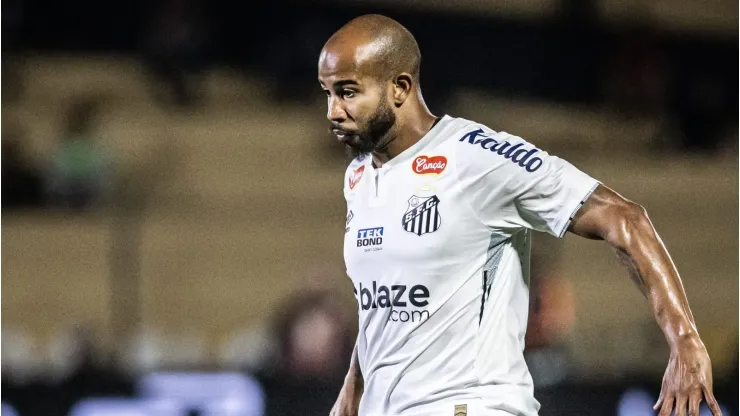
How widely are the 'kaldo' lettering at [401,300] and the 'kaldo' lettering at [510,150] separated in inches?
20.8

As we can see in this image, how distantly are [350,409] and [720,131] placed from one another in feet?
30.9

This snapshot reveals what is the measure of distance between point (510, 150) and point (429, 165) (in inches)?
12.1

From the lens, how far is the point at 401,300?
158 inches

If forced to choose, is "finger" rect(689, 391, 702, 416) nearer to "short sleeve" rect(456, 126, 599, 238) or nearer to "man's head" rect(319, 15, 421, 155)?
"short sleeve" rect(456, 126, 599, 238)

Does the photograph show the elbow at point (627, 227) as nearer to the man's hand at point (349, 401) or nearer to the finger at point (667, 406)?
the finger at point (667, 406)

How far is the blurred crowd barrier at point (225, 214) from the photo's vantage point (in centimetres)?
1208

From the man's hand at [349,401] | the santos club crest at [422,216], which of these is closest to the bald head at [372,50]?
the santos club crest at [422,216]

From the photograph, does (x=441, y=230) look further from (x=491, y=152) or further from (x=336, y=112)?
(x=336, y=112)

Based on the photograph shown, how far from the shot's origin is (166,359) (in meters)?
11.2

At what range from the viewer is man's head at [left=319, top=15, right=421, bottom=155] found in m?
4.00

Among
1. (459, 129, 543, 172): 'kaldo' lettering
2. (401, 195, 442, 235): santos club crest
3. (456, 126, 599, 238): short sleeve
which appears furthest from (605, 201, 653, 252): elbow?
(401, 195, 442, 235): santos club crest

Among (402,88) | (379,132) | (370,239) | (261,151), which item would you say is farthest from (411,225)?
(261,151)

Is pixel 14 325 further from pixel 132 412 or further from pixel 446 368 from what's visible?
pixel 446 368

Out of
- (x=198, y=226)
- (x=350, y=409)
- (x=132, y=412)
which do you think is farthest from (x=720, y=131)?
(x=350, y=409)
